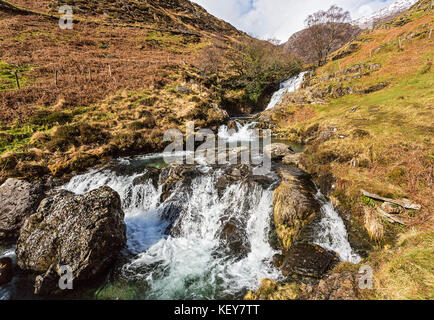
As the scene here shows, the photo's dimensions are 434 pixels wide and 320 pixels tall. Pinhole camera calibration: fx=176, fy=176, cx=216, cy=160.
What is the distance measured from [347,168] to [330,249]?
16.6ft

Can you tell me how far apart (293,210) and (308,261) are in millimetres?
2156

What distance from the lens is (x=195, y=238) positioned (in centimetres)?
980

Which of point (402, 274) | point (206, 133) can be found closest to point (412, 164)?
point (402, 274)

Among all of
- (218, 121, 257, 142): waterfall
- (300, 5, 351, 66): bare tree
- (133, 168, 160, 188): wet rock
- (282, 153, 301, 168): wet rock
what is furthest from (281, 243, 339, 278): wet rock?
(300, 5, 351, 66): bare tree

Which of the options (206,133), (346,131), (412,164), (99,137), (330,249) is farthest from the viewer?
(206,133)

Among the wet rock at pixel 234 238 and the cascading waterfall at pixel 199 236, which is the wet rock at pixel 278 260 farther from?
the wet rock at pixel 234 238

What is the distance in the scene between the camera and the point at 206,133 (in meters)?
23.3

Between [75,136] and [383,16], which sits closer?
[75,136]

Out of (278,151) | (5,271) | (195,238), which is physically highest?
(278,151)

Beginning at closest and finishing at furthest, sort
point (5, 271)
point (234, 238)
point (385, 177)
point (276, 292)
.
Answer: point (276, 292) < point (5, 271) < point (385, 177) < point (234, 238)

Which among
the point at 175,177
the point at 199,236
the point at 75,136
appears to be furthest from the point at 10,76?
the point at 199,236

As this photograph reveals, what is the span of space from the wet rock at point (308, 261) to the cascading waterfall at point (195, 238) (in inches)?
Answer: 28.1

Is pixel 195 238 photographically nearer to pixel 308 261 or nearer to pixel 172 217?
pixel 172 217
